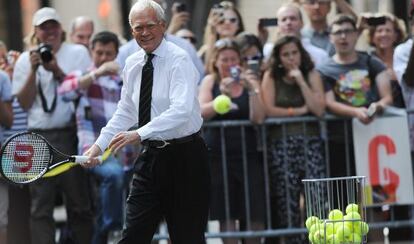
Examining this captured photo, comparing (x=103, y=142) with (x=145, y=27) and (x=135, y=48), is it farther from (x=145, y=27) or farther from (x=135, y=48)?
(x=135, y=48)

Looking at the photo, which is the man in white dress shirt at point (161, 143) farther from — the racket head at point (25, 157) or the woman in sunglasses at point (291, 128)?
the woman in sunglasses at point (291, 128)

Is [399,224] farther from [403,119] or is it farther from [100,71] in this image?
[100,71]

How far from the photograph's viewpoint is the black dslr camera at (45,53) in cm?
1075

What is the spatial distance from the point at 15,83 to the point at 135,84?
3188mm

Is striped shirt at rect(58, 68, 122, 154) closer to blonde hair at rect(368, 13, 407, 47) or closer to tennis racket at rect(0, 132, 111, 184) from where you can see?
blonde hair at rect(368, 13, 407, 47)

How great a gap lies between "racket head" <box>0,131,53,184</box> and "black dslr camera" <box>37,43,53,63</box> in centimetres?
289

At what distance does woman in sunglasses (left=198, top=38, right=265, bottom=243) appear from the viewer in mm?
10892

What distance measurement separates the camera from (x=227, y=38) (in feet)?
37.5

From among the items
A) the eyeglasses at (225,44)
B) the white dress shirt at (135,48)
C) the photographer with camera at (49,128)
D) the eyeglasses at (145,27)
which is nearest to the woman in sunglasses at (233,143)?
the eyeglasses at (225,44)

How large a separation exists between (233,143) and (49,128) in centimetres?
167

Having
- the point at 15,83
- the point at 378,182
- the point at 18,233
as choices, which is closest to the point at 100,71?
the point at 15,83

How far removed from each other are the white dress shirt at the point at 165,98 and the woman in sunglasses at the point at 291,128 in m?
2.86

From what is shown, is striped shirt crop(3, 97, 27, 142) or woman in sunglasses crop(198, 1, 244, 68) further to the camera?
woman in sunglasses crop(198, 1, 244, 68)

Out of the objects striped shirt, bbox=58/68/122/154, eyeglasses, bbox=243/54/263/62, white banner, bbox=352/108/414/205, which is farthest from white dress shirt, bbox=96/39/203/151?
eyeglasses, bbox=243/54/263/62
